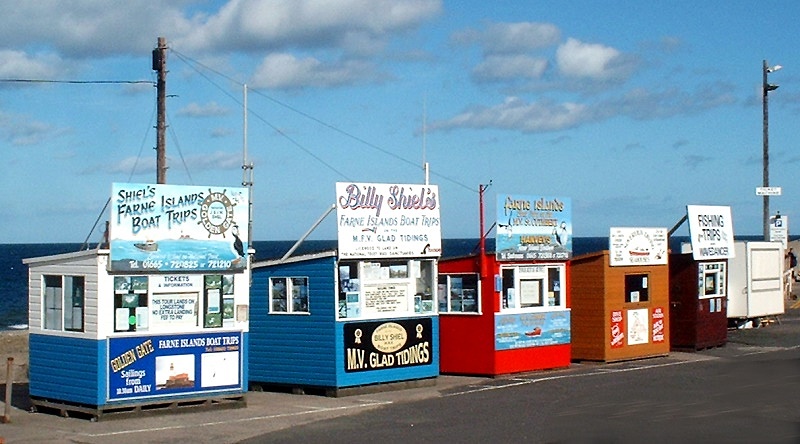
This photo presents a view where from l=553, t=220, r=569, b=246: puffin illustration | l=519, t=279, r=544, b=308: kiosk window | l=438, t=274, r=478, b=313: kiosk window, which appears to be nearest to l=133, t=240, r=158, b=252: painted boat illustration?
l=438, t=274, r=478, b=313: kiosk window

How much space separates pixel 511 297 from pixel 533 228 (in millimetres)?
1626

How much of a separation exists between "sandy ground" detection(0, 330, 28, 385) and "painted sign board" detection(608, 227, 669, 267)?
13.8m

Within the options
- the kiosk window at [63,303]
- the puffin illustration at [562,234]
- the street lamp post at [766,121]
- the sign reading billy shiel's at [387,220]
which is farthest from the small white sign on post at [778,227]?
the kiosk window at [63,303]

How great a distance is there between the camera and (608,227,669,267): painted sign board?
27.2 metres

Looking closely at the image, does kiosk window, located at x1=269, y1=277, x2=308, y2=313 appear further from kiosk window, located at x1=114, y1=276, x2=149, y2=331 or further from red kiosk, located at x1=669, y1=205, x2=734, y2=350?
red kiosk, located at x1=669, y1=205, x2=734, y2=350

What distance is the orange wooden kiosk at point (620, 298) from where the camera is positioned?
89.0ft

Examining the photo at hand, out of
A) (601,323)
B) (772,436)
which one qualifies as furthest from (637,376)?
(772,436)

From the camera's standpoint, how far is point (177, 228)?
738 inches

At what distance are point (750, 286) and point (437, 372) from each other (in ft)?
51.2

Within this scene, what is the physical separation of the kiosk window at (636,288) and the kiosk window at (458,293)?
5.11 meters

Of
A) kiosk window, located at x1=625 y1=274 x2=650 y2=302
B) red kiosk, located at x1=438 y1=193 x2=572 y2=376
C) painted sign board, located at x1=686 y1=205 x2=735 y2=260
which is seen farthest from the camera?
painted sign board, located at x1=686 y1=205 x2=735 y2=260

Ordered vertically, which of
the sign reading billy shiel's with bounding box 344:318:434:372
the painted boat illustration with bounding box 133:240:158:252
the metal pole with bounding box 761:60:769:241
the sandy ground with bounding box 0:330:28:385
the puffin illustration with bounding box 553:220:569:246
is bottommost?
the sandy ground with bounding box 0:330:28:385

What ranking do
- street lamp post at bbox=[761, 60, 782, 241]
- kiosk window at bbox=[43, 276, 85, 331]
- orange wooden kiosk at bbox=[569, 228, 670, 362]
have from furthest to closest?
street lamp post at bbox=[761, 60, 782, 241]
orange wooden kiosk at bbox=[569, 228, 670, 362]
kiosk window at bbox=[43, 276, 85, 331]

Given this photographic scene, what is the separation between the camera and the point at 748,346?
31516mm
